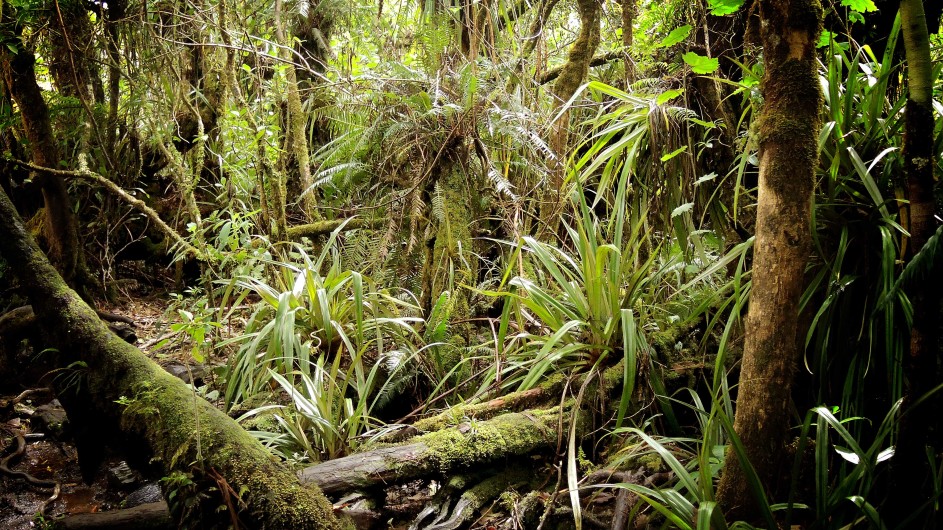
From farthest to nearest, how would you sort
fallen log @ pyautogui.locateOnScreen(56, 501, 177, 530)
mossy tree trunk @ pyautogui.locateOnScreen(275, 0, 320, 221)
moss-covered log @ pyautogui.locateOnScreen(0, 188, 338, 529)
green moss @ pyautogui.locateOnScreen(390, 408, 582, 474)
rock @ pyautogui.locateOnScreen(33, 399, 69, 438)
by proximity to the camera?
mossy tree trunk @ pyautogui.locateOnScreen(275, 0, 320, 221), rock @ pyautogui.locateOnScreen(33, 399, 69, 438), green moss @ pyautogui.locateOnScreen(390, 408, 582, 474), fallen log @ pyautogui.locateOnScreen(56, 501, 177, 530), moss-covered log @ pyautogui.locateOnScreen(0, 188, 338, 529)

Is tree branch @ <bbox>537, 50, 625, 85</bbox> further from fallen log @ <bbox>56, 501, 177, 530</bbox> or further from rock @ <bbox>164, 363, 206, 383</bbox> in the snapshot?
fallen log @ <bbox>56, 501, 177, 530</bbox>

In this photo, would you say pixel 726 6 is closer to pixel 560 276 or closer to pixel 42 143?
pixel 560 276

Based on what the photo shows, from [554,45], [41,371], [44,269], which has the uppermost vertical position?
[554,45]

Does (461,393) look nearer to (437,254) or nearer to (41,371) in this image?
(437,254)

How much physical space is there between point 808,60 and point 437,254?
2057mm

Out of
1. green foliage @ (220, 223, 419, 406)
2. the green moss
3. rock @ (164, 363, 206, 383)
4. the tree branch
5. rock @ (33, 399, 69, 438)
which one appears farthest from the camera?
the tree branch

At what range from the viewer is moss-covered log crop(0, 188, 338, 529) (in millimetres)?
1546

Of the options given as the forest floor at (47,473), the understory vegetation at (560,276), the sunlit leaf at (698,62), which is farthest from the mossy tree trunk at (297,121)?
the sunlit leaf at (698,62)

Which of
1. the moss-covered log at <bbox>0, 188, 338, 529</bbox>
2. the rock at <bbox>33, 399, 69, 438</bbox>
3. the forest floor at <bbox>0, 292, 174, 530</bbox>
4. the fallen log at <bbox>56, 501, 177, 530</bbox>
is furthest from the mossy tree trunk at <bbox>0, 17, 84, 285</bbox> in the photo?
the fallen log at <bbox>56, 501, 177, 530</bbox>

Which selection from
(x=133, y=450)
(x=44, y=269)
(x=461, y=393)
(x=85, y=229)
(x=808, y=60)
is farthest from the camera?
(x=85, y=229)

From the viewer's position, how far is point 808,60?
4.01ft

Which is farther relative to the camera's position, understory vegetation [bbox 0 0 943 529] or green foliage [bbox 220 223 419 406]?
green foliage [bbox 220 223 419 406]

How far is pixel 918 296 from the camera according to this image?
1.32 meters

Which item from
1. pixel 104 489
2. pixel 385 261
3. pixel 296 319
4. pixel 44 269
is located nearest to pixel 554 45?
pixel 385 261
